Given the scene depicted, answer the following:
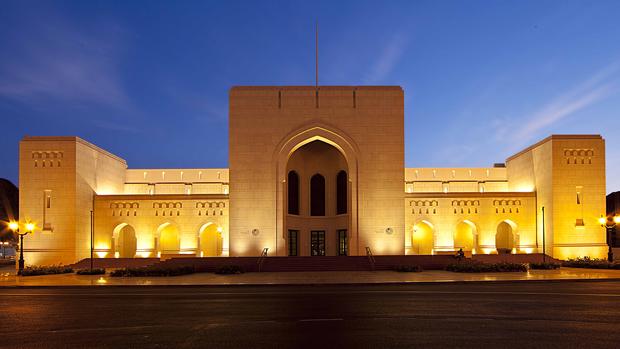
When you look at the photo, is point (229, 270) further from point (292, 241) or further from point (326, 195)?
point (326, 195)

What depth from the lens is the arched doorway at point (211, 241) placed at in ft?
135

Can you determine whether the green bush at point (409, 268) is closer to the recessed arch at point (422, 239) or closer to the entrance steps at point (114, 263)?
the recessed arch at point (422, 239)

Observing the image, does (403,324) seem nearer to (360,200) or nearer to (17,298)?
(17,298)

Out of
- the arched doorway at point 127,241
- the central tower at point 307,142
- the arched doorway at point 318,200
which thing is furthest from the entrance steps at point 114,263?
the arched doorway at point 318,200

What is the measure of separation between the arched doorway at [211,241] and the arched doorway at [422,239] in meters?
15.3

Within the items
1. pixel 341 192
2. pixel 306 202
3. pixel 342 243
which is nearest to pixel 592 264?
pixel 342 243

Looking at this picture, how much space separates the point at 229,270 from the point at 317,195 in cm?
1335

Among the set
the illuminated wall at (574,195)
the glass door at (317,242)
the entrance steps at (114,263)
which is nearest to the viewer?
the entrance steps at (114,263)

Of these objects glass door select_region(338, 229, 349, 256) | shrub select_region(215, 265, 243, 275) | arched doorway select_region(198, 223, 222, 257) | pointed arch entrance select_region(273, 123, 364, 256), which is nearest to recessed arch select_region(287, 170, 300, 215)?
pointed arch entrance select_region(273, 123, 364, 256)

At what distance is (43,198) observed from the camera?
34375 mm

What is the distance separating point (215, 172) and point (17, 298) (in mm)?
28028

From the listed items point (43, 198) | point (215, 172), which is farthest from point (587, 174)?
point (43, 198)

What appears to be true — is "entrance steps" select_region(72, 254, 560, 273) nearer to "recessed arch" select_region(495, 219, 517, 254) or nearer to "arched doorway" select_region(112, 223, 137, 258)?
"recessed arch" select_region(495, 219, 517, 254)

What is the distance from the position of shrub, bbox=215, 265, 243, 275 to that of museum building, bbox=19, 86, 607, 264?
624cm
